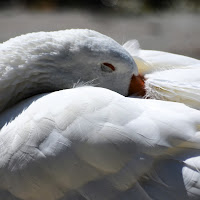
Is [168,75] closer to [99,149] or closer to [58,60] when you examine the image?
[58,60]

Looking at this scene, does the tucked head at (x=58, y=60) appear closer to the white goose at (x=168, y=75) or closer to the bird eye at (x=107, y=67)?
the bird eye at (x=107, y=67)

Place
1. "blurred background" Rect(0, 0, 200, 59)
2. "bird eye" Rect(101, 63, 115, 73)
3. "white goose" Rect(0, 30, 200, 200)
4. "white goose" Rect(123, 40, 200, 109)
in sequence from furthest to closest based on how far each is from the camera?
1. "blurred background" Rect(0, 0, 200, 59)
2. "bird eye" Rect(101, 63, 115, 73)
3. "white goose" Rect(123, 40, 200, 109)
4. "white goose" Rect(0, 30, 200, 200)

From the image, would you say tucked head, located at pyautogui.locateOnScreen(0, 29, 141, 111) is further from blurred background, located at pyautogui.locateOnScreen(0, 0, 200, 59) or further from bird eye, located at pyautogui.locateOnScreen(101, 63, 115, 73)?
blurred background, located at pyautogui.locateOnScreen(0, 0, 200, 59)

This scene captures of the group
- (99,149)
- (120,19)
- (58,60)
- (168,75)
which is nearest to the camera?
(99,149)

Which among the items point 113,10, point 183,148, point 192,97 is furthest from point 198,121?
point 113,10

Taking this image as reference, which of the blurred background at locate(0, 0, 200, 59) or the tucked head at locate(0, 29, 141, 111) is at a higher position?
the tucked head at locate(0, 29, 141, 111)

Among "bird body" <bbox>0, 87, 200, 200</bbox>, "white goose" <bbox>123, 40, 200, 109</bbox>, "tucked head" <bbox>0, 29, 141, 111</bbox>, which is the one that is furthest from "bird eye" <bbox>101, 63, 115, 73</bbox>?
"bird body" <bbox>0, 87, 200, 200</bbox>

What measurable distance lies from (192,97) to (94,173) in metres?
0.71

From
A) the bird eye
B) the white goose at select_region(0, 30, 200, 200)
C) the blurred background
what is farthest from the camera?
the blurred background

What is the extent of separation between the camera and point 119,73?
8.35 feet

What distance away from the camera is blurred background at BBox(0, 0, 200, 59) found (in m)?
6.36

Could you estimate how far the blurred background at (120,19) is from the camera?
6.36 meters

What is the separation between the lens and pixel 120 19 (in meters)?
7.60

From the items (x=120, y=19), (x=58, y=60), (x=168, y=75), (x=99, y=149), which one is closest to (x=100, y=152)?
(x=99, y=149)
